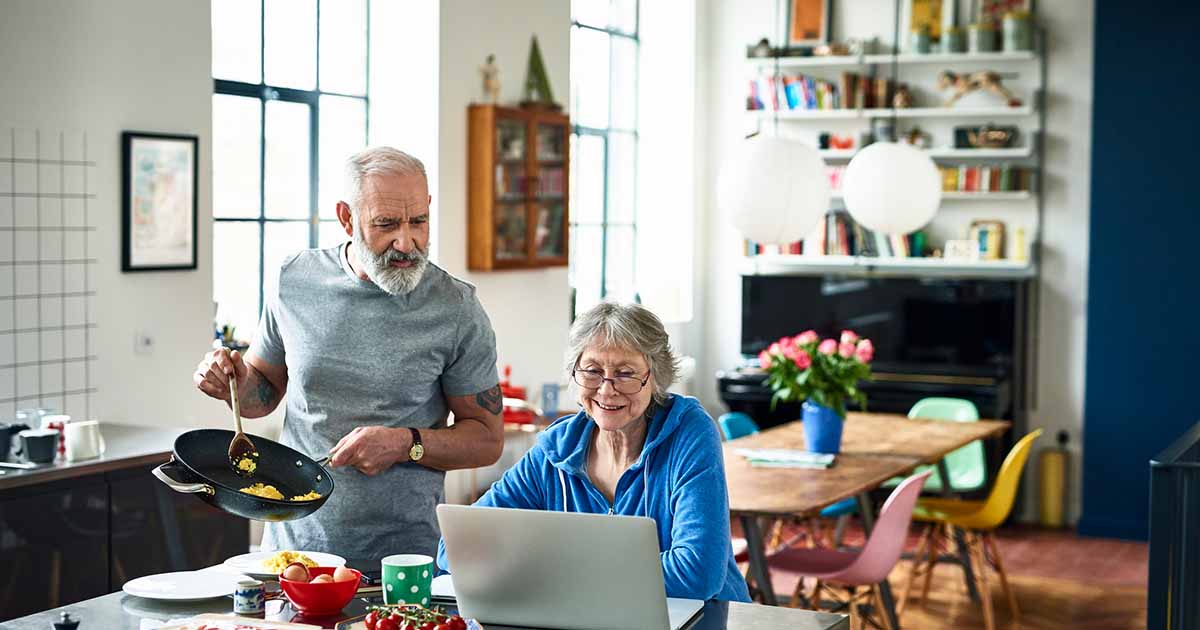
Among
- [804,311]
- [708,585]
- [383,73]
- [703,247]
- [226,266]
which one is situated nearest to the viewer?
[708,585]

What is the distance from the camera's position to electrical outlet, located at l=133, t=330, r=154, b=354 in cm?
476

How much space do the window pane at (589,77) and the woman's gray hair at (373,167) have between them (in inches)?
205

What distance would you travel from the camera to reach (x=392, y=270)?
2.78 m

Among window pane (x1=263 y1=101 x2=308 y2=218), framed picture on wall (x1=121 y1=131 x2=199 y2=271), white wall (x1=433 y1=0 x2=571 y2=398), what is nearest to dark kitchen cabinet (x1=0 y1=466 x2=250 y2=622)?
framed picture on wall (x1=121 y1=131 x2=199 y2=271)

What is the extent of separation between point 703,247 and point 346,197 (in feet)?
20.4

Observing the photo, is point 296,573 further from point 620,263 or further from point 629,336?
point 620,263

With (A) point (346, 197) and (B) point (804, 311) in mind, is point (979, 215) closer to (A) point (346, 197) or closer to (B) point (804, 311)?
(B) point (804, 311)

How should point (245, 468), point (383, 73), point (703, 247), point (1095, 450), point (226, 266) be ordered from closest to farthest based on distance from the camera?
point (245, 468)
point (226, 266)
point (383, 73)
point (1095, 450)
point (703, 247)

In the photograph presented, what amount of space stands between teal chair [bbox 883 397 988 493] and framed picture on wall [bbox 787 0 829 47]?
2.67 meters

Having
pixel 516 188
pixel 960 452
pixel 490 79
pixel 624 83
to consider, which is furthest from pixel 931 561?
pixel 624 83

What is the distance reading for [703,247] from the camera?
8945 millimetres

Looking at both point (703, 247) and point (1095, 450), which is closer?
point (1095, 450)

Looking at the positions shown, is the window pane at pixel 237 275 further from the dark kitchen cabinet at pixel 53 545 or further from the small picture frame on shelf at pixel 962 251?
the small picture frame on shelf at pixel 962 251

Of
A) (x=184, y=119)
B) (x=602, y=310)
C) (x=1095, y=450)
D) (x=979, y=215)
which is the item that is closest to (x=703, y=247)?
(x=979, y=215)
